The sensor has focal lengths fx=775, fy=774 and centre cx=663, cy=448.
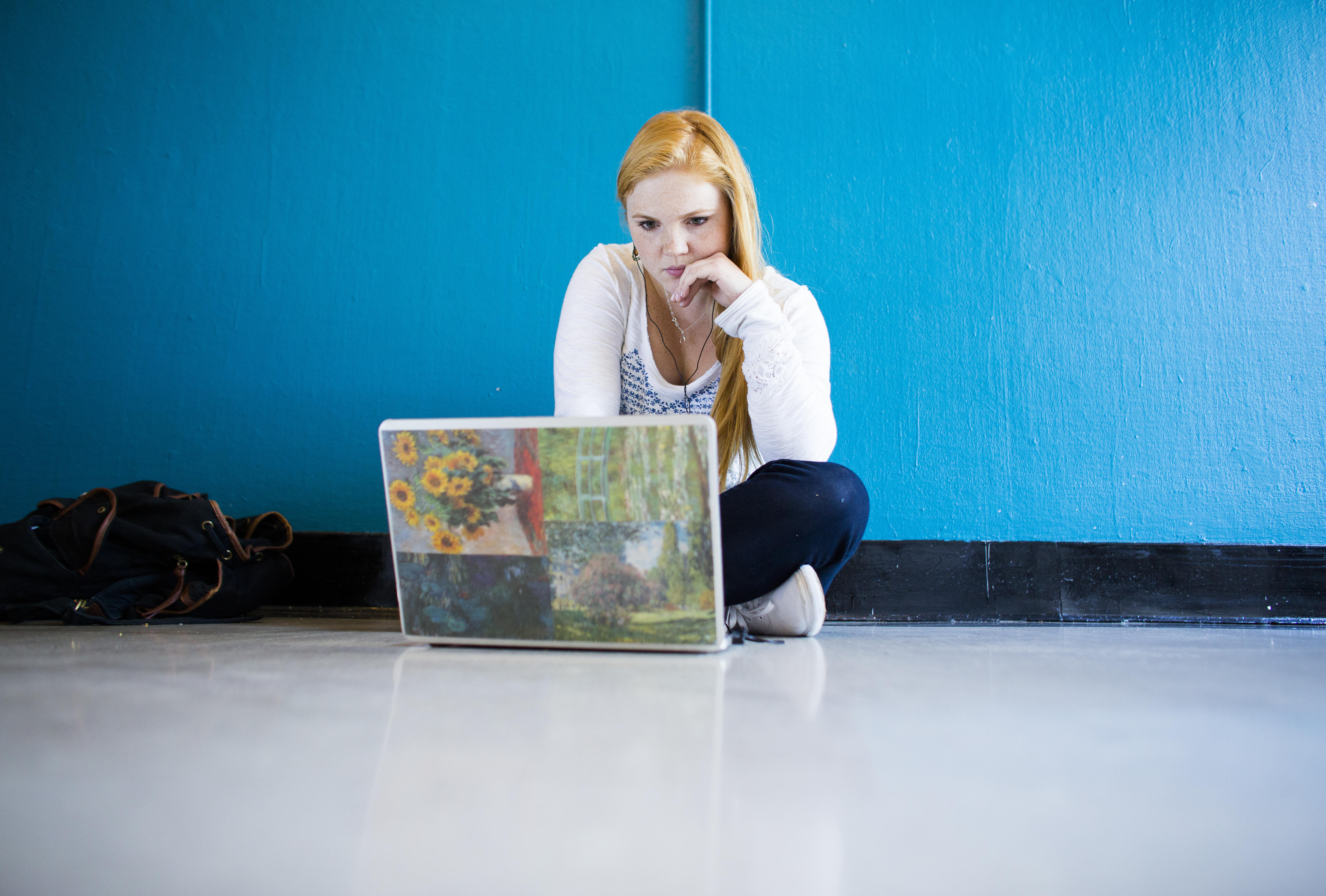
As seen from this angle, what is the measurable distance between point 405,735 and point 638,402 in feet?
2.88

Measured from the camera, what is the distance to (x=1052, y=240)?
5.69 feet

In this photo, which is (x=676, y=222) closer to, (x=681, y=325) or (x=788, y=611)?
(x=681, y=325)

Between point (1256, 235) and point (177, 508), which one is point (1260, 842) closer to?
point (177, 508)

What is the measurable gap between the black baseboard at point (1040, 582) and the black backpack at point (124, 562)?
268 millimetres

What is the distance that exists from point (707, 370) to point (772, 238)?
0.54 meters

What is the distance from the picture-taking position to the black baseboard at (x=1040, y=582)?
165 centimetres

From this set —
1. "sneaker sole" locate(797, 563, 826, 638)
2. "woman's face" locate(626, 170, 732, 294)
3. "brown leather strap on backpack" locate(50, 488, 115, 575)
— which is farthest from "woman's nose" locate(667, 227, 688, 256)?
"brown leather strap on backpack" locate(50, 488, 115, 575)

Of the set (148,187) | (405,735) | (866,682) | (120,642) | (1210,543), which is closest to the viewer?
(405,735)

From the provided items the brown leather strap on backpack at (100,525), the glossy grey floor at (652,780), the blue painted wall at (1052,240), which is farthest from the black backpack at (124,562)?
the blue painted wall at (1052,240)

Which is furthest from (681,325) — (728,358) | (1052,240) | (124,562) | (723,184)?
(124,562)

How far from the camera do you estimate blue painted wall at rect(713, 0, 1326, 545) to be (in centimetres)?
170

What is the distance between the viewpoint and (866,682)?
29.7 inches

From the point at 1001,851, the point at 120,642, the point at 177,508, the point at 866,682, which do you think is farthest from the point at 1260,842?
the point at 177,508

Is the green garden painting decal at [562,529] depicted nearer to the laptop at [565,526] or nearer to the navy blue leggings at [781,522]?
the laptop at [565,526]
